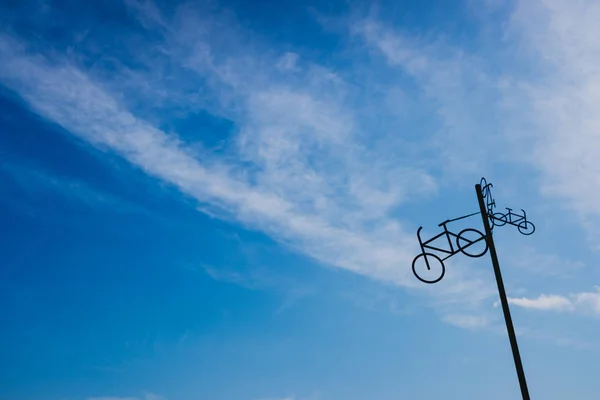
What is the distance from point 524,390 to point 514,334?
1.19 metres

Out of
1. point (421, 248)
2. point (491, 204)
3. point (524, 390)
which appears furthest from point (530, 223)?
point (524, 390)

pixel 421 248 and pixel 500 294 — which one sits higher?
pixel 421 248

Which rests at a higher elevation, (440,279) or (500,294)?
(440,279)

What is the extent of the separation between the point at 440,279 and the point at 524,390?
122 inches

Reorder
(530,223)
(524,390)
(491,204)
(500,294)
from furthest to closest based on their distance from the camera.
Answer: (530,223), (491,204), (500,294), (524,390)

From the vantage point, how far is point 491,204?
11859mm

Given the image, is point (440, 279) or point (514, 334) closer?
point (514, 334)

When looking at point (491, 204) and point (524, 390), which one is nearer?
point (524, 390)

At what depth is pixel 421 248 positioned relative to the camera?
38.5ft

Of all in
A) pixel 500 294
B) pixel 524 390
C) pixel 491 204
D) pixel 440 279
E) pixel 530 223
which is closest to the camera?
pixel 524 390

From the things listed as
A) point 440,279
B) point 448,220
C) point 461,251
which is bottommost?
point 440,279

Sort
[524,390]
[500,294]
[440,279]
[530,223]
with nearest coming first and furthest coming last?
1. [524,390]
2. [500,294]
3. [440,279]
4. [530,223]

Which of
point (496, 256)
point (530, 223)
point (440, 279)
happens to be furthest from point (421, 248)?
point (530, 223)

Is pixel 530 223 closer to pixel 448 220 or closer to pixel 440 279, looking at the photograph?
pixel 448 220
